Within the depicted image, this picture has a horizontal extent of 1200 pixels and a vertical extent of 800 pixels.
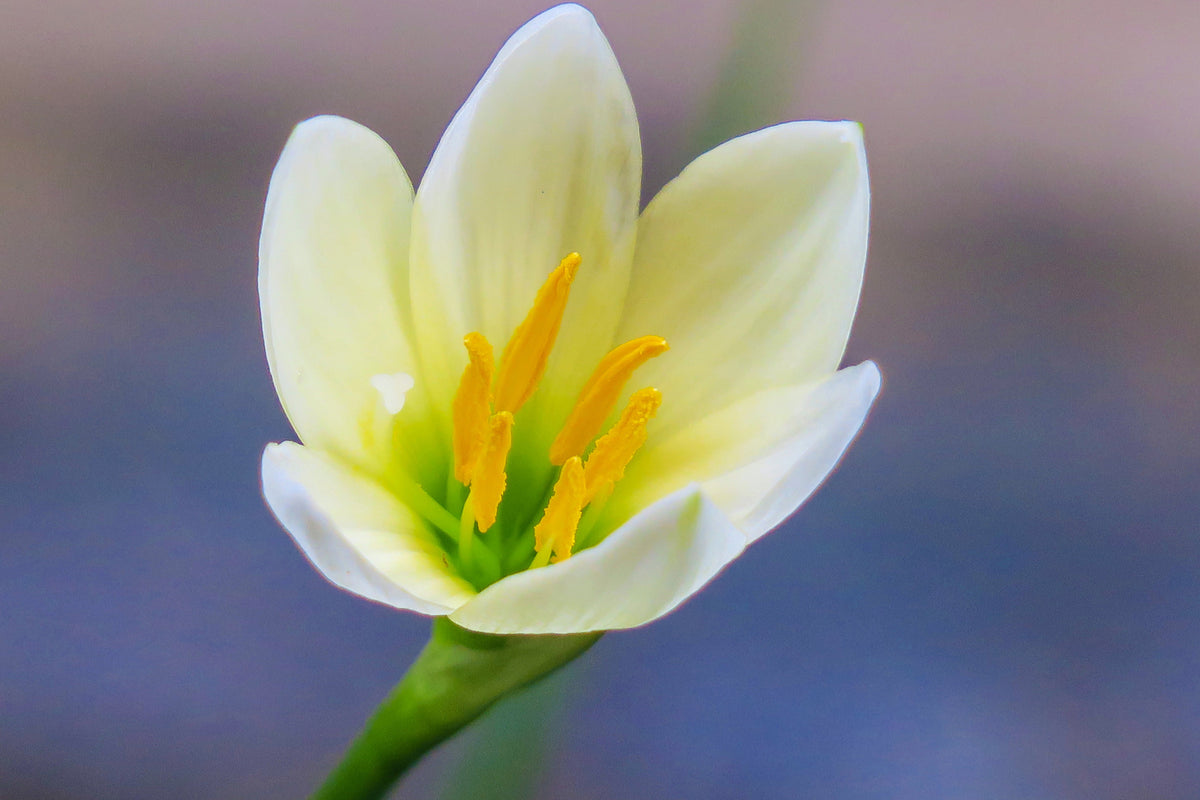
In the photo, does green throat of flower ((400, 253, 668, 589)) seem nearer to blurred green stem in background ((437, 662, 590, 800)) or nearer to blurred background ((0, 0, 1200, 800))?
blurred green stem in background ((437, 662, 590, 800))


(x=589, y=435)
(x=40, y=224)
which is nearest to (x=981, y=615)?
(x=589, y=435)

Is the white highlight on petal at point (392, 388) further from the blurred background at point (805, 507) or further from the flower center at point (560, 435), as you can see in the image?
the blurred background at point (805, 507)

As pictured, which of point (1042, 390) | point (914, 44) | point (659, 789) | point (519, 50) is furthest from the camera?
point (914, 44)

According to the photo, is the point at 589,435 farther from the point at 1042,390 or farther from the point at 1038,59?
the point at 1038,59

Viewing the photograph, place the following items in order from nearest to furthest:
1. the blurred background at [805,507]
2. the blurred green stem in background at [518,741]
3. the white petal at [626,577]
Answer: the white petal at [626,577] → the blurred green stem in background at [518,741] → the blurred background at [805,507]

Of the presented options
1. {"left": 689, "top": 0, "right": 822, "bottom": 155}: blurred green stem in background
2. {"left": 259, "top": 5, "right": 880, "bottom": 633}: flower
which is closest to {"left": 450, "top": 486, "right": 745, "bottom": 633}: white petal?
{"left": 259, "top": 5, "right": 880, "bottom": 633}: flower

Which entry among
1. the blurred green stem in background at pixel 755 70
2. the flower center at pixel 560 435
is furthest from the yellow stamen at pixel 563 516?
the blurred green stem in background at pixel 755 70
